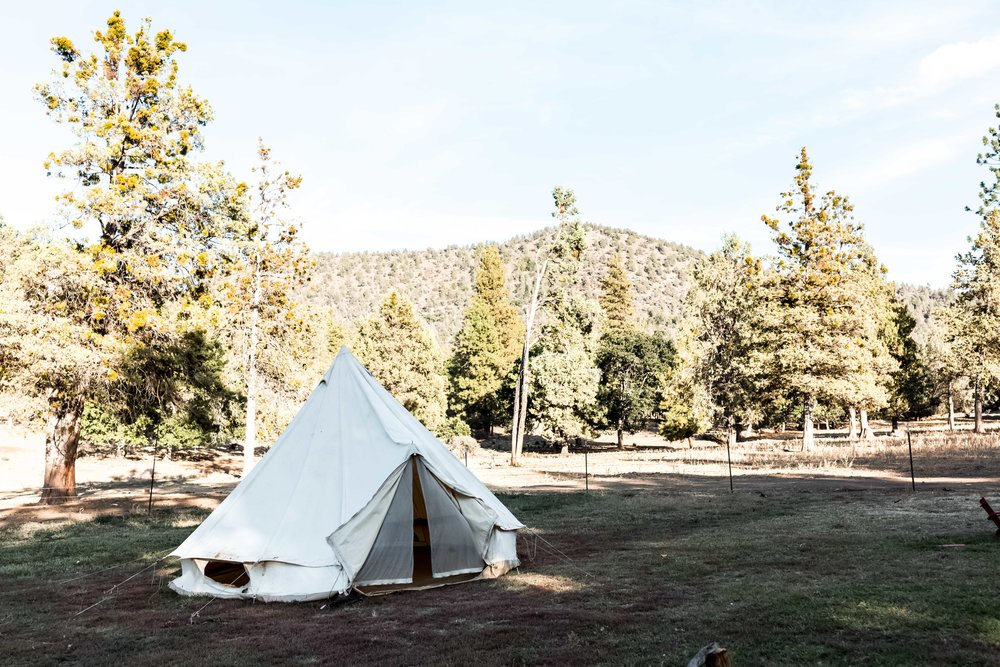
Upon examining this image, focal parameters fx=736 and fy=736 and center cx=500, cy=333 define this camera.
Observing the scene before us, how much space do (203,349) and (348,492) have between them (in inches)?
624

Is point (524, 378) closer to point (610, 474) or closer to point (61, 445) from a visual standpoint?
point (610, 474)

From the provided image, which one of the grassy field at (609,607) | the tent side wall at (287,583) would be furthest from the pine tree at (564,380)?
the tent side wall at (287,583)

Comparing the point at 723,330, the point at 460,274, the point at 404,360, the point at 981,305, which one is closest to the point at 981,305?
the point at 981,305

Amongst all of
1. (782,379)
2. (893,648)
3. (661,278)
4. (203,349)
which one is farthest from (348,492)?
(661,278)

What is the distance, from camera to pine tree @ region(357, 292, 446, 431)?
158 feet

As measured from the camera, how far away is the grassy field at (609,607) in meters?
7.26

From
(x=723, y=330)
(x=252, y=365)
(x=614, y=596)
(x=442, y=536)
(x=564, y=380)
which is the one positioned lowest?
(x=614, y=596)

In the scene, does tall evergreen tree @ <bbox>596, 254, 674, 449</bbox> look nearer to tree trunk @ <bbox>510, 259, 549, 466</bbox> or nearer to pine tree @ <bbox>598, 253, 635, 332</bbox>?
tree trunk @ <bbox>510, 259, 549, 466</bbox>

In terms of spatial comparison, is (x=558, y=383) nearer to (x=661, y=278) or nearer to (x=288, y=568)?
(x=288, y=568)

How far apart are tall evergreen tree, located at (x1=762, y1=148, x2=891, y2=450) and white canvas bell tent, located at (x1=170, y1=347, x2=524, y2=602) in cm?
2750

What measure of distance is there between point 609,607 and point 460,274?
136 meters

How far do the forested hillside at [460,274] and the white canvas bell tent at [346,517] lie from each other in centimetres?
10066

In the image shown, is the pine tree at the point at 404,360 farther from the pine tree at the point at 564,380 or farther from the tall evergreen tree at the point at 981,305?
the tall evergreen tree at the point at 981,305

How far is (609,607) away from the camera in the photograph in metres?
9.05
